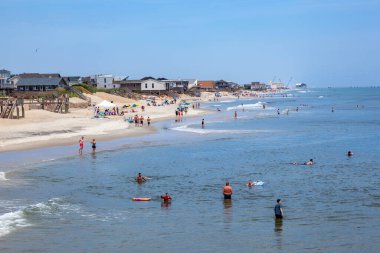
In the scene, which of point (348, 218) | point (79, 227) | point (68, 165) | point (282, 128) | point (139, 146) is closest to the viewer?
point (79, 227)

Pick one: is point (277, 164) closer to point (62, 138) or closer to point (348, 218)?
point (348, 218)

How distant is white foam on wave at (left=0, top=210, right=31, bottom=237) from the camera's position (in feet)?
58.2

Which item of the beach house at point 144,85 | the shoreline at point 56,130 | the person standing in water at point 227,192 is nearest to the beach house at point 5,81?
the shoreline at point 56,130

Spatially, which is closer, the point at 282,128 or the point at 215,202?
the point at 215,202

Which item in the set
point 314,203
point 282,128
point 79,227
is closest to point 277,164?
point 314,203

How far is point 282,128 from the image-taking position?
2349 inches

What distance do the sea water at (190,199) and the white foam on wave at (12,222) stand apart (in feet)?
0.11

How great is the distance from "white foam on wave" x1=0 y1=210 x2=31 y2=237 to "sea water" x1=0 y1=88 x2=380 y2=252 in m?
0.03

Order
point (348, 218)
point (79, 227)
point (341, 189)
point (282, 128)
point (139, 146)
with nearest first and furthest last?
point (79, 227) < point (348, 218) < point (341, 189) < point (139, 146) < point (282, 128)

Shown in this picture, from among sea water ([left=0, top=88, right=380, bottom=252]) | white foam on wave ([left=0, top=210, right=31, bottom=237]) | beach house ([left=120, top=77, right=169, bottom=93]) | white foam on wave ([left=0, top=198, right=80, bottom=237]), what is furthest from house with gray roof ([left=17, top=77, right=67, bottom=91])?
white foam on wave ([left=0, top=210, right=31, bottom=237])

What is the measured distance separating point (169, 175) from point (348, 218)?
38.5ft

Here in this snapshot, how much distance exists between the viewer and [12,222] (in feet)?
61.1

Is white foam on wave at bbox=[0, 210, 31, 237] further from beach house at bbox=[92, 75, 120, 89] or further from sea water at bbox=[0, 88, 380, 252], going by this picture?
beach house at bbox=[92, 75, 120, 89]

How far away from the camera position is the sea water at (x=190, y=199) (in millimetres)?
16938
